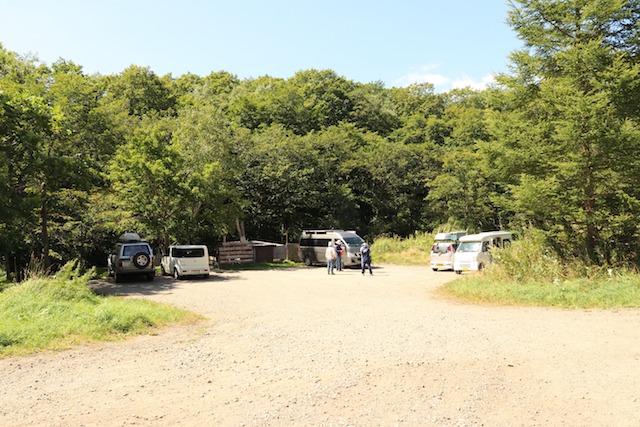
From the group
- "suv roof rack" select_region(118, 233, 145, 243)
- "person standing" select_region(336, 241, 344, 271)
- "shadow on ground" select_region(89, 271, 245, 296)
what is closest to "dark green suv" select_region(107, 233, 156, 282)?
"shadow on ground" select_region(89, 271, 245, 296)

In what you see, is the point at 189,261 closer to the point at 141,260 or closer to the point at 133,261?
the point at 141,260

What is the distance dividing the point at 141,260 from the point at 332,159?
73.0 feet

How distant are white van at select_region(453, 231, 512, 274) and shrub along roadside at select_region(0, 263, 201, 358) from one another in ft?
43.0

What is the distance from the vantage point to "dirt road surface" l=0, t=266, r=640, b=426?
4.89m

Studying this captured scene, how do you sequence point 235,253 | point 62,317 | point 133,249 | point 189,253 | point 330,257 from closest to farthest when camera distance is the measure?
point 62,317 → point 133,249 → point 189,253 → point 330,257 → point 235,253

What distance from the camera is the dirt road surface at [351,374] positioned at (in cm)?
489

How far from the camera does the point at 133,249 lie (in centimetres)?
2194

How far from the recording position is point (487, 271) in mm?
16562

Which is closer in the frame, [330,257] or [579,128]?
[579,128]

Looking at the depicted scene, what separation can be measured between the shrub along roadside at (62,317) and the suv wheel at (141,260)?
8.62 metres

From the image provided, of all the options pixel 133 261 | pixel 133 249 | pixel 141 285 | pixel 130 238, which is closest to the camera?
pixel 141 285

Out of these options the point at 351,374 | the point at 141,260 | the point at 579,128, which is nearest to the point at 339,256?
the point at 141,260

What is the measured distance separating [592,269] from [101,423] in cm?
1413

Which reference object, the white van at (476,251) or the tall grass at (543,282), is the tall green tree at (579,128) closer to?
the tall grass at (543,282)
